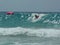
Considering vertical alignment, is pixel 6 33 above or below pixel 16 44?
below

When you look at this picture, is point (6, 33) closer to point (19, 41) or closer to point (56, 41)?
point (19, 41)

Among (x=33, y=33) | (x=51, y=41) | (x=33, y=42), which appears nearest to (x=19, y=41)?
(x=33, y=42)

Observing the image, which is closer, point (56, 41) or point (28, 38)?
point (56, 41)

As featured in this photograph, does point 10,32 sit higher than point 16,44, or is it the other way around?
point 16,44

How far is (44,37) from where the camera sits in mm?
14398

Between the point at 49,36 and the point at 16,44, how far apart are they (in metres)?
2.80

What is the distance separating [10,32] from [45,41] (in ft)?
12.1

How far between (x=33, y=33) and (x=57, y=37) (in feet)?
6.43

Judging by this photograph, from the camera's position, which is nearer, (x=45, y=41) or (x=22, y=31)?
(x=45, y=41)

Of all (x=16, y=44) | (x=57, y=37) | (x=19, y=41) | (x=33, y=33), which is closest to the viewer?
(x=16, y=44)

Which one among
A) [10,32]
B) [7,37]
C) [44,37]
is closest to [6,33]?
[10,32]

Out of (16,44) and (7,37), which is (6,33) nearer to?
(7,37)

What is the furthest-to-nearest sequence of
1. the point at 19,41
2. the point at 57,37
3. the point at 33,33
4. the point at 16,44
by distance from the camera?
the point at 33,33 → the point at 57,37 → the point at 19,41 → the point at 16,44

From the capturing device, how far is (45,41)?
13180 mm
